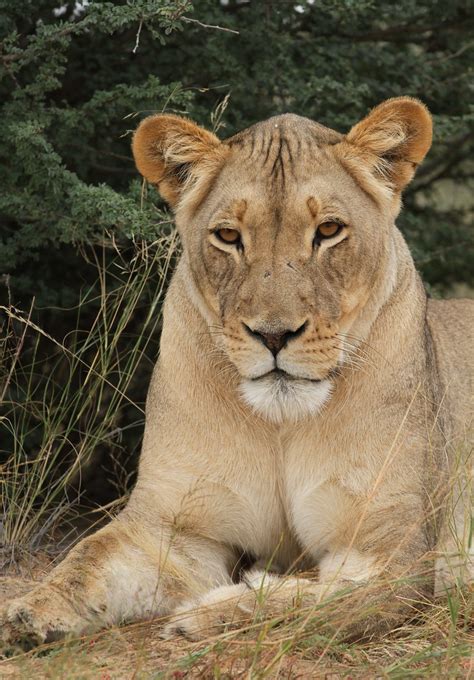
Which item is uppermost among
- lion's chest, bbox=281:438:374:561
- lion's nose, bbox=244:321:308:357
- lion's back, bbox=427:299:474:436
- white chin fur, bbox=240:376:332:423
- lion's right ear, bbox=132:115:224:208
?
lion's right ear, bbox=132:115:224:208

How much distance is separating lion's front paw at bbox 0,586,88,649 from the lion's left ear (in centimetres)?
150

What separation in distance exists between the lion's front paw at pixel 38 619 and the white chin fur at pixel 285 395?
0.72m

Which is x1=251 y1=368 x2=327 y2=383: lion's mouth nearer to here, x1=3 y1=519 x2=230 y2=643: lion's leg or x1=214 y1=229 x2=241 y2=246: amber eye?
x1=214 y1=229 x2=241 y2=246: amber eye

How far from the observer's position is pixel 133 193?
4.75 meters

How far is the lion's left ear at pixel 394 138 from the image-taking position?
344 centimetres

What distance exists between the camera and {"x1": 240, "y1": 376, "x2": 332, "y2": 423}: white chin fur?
10.4ft

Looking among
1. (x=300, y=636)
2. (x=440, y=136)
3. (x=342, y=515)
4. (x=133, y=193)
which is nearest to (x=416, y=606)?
(x=342, y=515)

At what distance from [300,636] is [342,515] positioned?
1.97 feet

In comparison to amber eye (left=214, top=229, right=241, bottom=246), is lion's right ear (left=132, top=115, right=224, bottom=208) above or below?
above

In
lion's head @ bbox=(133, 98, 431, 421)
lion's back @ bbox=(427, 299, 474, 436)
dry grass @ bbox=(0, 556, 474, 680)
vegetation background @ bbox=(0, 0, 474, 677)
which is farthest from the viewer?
vegetation background @ bbox=(0, 0, 474, 677)

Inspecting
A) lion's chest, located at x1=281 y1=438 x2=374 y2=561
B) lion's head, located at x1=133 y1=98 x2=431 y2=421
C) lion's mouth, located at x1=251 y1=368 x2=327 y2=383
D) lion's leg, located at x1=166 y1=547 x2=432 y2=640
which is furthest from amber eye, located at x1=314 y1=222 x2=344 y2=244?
lion's leg, located at x1=166 y1=547 x2=432 y2=640

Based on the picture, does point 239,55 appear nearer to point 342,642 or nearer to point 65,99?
point 65,99

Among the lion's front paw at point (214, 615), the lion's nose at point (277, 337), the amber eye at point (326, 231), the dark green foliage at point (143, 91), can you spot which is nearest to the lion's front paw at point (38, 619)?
the lion's front paw at point (214, 615)

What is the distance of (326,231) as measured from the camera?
3.31 metres
